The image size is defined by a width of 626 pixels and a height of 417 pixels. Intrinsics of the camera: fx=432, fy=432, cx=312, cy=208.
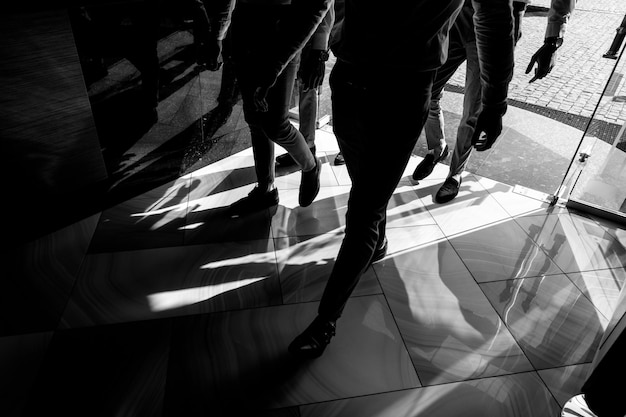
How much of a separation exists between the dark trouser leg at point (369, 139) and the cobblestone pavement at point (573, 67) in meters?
2.13

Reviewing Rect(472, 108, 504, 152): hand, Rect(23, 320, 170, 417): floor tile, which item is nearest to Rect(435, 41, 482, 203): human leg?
Rect(472, 108, 504, 152): hand

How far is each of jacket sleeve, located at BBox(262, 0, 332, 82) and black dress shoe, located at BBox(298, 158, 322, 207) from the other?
932 millimetres

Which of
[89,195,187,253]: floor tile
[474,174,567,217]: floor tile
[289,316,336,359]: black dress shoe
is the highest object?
[289,316,336,359]: black dress shoe

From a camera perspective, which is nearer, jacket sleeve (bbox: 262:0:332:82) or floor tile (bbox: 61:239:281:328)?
jacket sleeve (bbox: 262:0:332:82)

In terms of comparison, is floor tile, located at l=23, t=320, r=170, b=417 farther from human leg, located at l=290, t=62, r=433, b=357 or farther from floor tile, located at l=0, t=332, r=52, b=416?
human leg, located at l=290, t=62, r=433, b=357

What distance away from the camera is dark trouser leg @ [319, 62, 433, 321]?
128 cm

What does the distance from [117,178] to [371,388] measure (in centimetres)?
195

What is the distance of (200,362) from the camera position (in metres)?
1.67

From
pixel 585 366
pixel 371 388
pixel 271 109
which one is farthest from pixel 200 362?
pixel 585 366

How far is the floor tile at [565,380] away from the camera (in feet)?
5.45

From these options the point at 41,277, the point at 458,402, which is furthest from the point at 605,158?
the point at 41,277

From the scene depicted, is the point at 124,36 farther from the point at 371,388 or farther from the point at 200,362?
the point at 371,388

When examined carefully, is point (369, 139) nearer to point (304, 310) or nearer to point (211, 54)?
point (304, 310)

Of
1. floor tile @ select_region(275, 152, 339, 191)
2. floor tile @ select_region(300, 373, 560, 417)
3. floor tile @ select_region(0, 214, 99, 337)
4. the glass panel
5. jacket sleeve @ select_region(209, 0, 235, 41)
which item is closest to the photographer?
floor tile @ select_region(300, 373, 560, 417)
